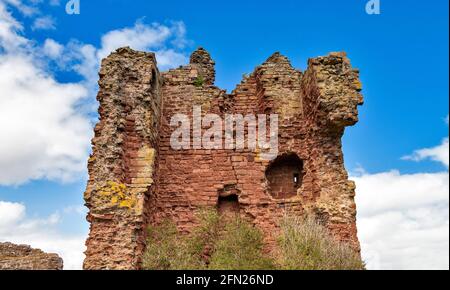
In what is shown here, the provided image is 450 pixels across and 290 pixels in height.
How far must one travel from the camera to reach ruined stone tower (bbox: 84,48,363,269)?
8359 millimetres

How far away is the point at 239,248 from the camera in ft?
27.7

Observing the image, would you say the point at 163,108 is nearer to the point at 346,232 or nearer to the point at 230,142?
the point at 230,142

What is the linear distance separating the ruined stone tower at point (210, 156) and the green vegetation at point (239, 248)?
12.9 inches

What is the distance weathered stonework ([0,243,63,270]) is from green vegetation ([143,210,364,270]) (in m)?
2.16

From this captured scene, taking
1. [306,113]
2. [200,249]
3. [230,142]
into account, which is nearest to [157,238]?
[200,249]

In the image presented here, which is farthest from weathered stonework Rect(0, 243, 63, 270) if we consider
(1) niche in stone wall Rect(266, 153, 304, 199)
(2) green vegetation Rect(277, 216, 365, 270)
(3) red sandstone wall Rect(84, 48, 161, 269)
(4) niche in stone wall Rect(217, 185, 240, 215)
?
(1) niche in stone wall Rect(266, 153, 304, 199)

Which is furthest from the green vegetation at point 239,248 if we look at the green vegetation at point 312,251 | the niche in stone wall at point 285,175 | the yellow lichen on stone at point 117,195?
the niche in stone wall at point 285,175

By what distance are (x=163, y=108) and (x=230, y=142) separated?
1.66 meters

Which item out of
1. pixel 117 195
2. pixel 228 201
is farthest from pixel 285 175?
pixel 117 195

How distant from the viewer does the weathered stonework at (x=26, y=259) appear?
8984 mm

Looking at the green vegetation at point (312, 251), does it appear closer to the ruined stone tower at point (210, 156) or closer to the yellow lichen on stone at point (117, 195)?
the ruined stone tower at point (210, 156)

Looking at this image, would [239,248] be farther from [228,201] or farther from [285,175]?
[285,175]
